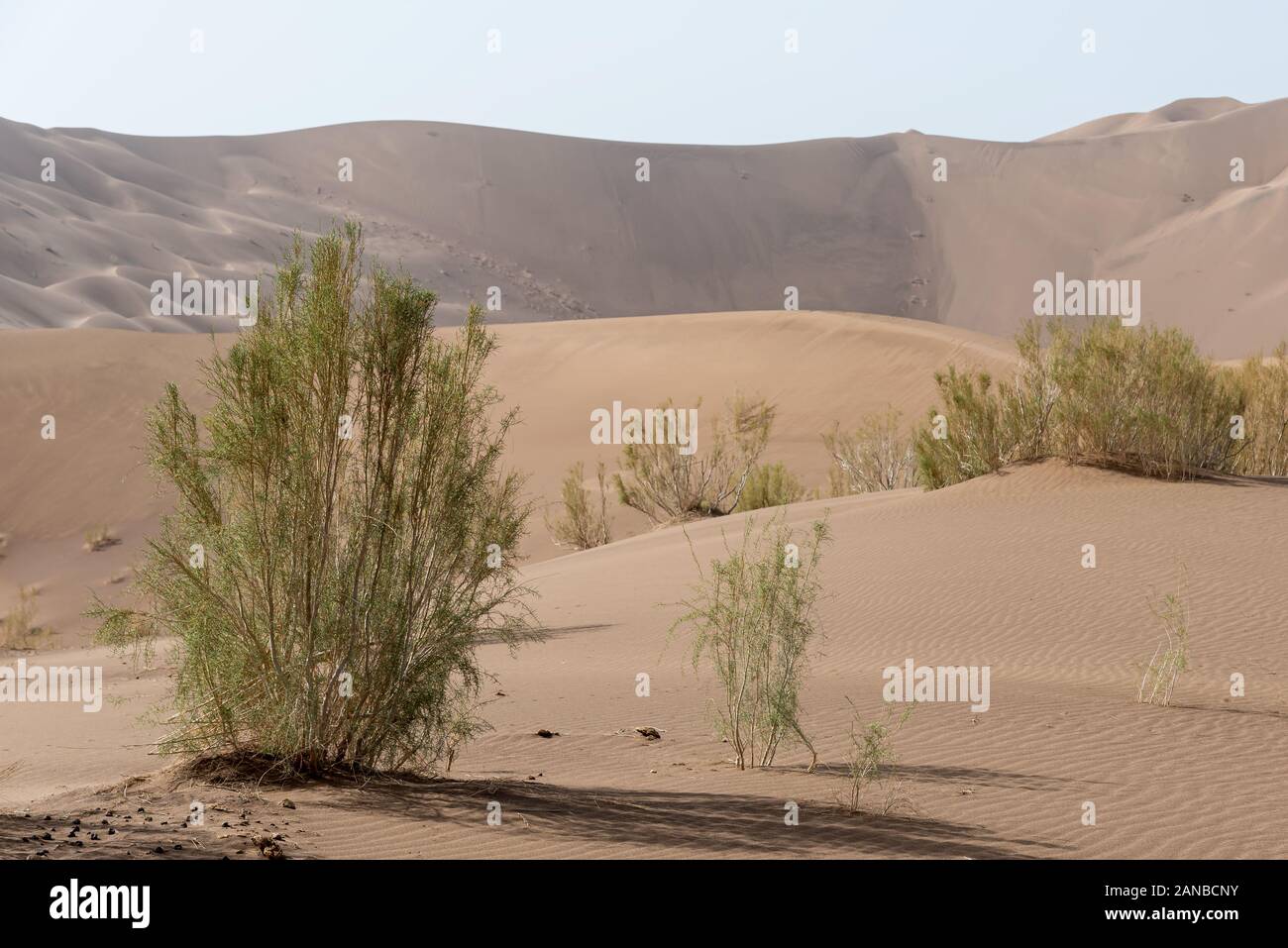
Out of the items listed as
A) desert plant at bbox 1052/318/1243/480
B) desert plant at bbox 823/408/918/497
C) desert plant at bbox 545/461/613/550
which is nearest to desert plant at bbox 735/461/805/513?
desert plant at bbox 823/408/918/497

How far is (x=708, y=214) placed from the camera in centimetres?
9425

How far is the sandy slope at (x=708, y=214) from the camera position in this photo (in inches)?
2931

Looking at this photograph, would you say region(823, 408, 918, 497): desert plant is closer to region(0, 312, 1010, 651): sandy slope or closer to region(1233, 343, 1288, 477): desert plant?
region(0, 312, 1010, 651): sandy slope

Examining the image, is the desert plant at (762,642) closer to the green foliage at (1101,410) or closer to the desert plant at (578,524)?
the green foliage at (1101,410)

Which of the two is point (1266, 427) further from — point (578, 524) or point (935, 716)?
point (935, 716)

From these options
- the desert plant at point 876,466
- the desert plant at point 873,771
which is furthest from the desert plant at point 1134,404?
the desert plant at point 873,771

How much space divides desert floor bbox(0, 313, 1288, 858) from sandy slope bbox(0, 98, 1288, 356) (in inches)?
2134

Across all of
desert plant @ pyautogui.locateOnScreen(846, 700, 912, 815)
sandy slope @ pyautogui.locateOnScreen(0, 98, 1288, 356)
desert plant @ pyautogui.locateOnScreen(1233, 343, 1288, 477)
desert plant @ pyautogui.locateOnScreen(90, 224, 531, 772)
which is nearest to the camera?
desert plant @ pyautogui.locateOnScreen(846, 700, 912, 815)

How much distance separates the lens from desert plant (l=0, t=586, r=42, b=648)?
18.3 metres

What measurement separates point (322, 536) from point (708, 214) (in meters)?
90.0

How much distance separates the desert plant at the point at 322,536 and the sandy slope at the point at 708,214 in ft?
205

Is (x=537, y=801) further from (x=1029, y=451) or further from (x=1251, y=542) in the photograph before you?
(x=1029, y=451)

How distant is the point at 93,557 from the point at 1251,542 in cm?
1945

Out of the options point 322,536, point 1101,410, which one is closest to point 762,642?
point 322,536
